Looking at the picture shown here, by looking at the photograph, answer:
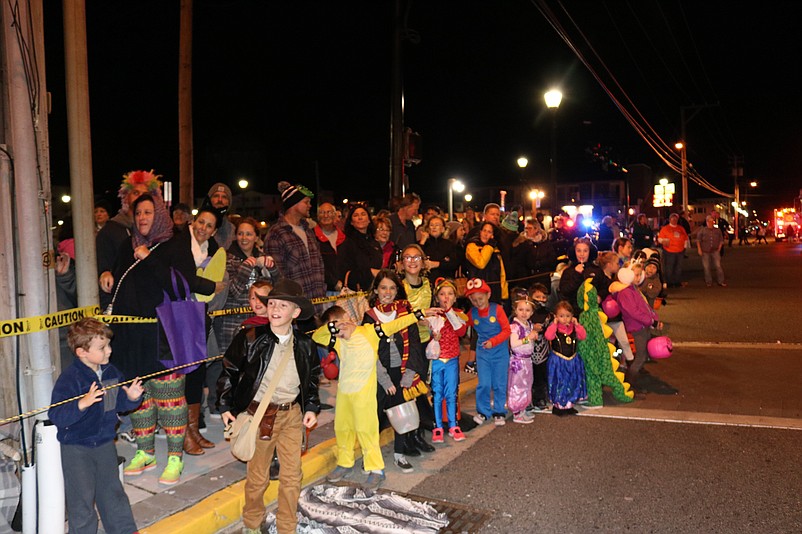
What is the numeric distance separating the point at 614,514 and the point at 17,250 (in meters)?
4.45

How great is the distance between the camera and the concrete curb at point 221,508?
4330mm

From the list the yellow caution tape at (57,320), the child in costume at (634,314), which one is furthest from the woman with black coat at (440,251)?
the yellow caution tape at (57,320)

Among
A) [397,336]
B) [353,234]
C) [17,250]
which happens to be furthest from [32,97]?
[353,234]

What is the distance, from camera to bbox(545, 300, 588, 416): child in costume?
716 centimetres

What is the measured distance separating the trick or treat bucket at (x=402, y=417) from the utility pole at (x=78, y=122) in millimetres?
2666

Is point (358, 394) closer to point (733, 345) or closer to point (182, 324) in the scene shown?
point (182, 324)

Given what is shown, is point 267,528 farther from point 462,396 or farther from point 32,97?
point 462,396

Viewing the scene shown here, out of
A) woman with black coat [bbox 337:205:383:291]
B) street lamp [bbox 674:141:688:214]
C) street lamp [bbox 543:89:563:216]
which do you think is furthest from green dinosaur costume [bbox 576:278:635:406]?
street lamp [bbox 674:141:688:214]

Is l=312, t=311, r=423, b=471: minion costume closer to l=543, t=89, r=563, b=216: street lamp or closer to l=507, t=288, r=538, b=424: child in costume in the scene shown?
l=507, t=288, r=538, b=424: child in costume

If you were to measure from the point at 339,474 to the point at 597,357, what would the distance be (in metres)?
3.38

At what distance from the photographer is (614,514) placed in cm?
462

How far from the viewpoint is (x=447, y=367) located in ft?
21.0

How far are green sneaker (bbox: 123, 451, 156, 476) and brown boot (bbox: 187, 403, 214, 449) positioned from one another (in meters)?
0.54

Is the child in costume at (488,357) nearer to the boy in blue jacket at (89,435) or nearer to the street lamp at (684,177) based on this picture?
the boy in blue jacket at (89,435)
